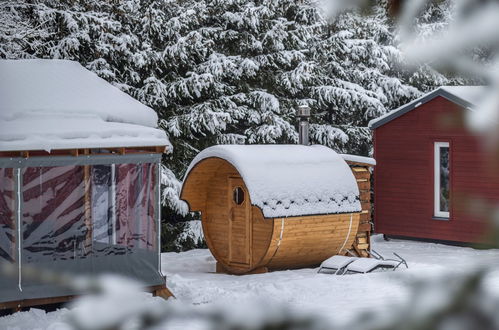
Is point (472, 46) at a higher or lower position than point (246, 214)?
higher

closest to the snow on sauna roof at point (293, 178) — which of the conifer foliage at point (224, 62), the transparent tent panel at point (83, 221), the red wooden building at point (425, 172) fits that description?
the transparent tent panel at point (83, 221)

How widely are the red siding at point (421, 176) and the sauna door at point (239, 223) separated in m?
4.73

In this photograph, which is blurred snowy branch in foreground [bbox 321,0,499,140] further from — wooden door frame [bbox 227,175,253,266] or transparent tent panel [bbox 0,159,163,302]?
wooden door frame [bbox 227,175,253,266]

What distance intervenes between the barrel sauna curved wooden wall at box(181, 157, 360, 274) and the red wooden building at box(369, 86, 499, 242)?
3.44 metres

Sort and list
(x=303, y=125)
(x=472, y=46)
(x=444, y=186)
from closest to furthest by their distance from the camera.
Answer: (x=472, y=46), (x=303, y=125), (x=444, y=186)

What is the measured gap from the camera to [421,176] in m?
18.0

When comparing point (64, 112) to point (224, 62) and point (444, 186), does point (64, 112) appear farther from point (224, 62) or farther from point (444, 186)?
point (444, 186)

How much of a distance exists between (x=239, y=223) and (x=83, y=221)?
146 inches

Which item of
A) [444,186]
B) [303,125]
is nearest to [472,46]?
[303,125]

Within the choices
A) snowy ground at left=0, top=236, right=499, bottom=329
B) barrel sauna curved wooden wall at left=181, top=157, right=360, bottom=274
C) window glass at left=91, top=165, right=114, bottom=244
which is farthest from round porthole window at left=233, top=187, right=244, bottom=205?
window glass at left=91, top=165, right=114, bottom=244

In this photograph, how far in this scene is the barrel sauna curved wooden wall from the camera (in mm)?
13453

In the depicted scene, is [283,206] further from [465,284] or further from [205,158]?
[465,284]

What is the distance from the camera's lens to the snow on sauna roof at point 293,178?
13.1m

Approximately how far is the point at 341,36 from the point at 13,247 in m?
14.0
